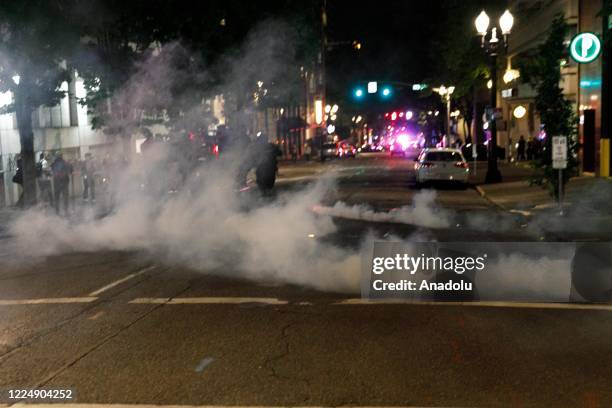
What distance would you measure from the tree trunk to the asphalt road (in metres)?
11.3

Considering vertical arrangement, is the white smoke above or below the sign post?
below

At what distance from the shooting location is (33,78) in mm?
20625

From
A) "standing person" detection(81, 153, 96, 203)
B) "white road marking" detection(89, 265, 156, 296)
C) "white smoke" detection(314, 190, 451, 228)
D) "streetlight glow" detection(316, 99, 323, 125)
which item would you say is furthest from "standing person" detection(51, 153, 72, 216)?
"streetlight glow" detection(316, 99, 323, 125)

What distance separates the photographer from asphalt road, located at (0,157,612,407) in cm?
565

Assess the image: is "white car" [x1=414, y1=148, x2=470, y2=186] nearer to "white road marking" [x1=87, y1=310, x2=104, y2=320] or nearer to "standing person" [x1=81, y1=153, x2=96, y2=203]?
"standing person" [x1=81, y1=153, x2=96, y2=203]

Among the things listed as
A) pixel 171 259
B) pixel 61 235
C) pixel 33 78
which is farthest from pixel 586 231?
pixel 33 78

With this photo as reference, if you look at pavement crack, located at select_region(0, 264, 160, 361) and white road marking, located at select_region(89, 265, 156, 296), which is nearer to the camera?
pavement crack, located at select_region(0, 264, 160, 361)

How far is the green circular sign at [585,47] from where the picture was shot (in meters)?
21.7

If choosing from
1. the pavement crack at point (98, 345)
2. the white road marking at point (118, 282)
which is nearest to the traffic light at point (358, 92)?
the white road marking at point (118, 282)

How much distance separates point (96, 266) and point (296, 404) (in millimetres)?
6884

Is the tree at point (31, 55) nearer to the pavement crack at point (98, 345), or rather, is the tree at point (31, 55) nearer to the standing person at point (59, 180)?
the standing person at point (59, 180)

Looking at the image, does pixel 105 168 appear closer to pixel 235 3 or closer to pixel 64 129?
pixel 64 129

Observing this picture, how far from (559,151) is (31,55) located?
1259cm

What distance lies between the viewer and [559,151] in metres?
16.8
